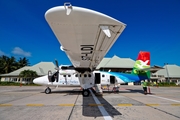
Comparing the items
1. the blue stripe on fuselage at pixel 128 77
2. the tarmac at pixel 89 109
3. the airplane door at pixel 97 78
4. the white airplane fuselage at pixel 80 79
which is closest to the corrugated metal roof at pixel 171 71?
the blue stripe on fuselage at pixel 128 77

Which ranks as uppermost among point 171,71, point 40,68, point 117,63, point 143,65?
point 117,63

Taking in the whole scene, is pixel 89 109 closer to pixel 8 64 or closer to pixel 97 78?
pixel 97 78

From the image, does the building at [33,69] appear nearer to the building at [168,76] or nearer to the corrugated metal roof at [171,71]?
the building at [168,76]

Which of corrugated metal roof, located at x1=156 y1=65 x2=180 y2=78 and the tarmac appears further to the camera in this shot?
corrugated metal roof, located at x1=156 y1=65 x2=180 y2=78

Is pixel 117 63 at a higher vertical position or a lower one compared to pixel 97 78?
higher

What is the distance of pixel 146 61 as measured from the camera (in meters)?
15.8

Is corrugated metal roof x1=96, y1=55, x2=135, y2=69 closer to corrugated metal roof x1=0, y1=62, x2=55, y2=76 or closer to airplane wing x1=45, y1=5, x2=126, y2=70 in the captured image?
corrugated metal roof x1=0, y1=62, x2=55, y2=76

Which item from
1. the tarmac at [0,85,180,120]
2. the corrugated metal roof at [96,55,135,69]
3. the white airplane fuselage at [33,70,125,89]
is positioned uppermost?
the corrugated metal roof at [96,55,135,69]

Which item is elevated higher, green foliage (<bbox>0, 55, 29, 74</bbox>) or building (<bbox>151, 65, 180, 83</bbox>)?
green foliage (<bbox>0, 55, 29, 74</bbox>)

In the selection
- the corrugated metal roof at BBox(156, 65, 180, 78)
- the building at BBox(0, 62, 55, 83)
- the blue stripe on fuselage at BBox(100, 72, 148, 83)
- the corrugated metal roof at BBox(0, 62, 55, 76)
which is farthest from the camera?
the corrugated metal roof at BBox(156, 65, 180, 78)

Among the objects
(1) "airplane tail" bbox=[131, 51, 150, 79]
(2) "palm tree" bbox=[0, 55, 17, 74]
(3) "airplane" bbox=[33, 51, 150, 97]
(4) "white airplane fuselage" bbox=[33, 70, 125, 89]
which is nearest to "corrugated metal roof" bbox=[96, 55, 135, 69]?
(1) "airplane tail" bbox=[131, 51, 150, 79]

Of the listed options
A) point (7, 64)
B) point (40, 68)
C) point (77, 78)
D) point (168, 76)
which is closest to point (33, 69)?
point (40, 68)

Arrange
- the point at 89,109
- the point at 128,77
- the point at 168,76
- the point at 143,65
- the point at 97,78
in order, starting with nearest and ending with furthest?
the point at 89,109
the point at 97,78
the point at 128,77
the point at 143,65
the point at 168,76

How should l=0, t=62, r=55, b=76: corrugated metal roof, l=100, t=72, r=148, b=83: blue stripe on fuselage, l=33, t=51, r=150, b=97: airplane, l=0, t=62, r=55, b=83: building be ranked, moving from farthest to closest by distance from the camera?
A: l=0, t=62, r=55, b=76: corrugated metal roof
l=0, t=62, r=55, b=83: building
l=100, t=72, r=148, b=83: blue stripe on fuselage
l=33, t=51, r=150, b=97: airplane
